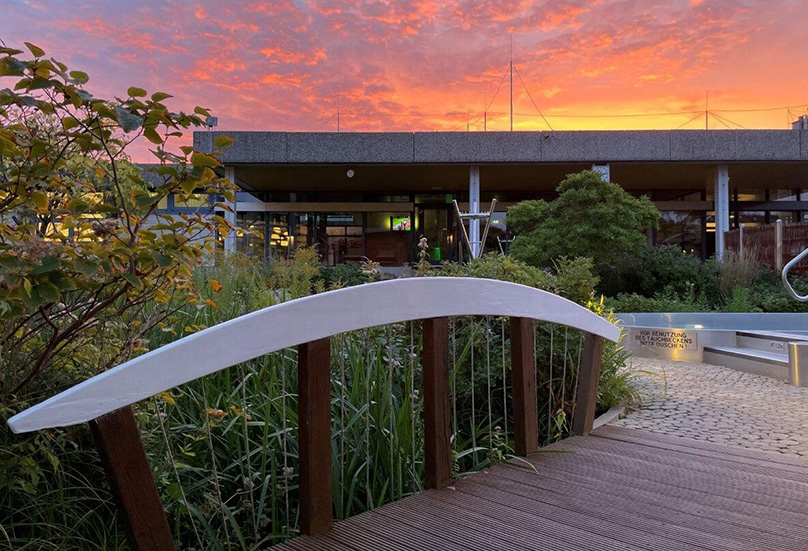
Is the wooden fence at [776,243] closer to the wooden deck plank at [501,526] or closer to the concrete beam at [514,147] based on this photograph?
the concrete beam at [514,147]

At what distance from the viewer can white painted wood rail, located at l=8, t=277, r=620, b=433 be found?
Answer: 116 centimetres

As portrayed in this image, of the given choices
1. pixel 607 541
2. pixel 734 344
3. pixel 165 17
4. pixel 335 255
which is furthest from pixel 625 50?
pixel 335 255

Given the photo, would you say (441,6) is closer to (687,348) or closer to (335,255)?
(687,348)

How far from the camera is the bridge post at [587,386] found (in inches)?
121

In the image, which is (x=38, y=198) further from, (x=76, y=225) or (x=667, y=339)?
(x=667, y=339)

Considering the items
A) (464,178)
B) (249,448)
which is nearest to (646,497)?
(249,448)

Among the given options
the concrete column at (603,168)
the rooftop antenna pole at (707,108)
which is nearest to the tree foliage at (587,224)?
the concrete column at (603,168)

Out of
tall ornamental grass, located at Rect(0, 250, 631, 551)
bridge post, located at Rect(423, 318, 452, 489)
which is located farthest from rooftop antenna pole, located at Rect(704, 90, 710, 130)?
bridge post, located at Rect(423, 318, 452, 489)

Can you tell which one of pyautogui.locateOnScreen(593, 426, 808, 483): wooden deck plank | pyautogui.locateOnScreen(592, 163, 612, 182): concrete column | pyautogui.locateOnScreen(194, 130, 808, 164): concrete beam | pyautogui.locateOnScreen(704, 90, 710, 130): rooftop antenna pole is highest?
pyautogui.locateOnScreen(704, 90, 710, 130): rooftop antenna pole

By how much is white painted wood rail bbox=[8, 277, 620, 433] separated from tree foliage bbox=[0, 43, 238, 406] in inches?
10.3

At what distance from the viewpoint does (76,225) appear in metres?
1.80

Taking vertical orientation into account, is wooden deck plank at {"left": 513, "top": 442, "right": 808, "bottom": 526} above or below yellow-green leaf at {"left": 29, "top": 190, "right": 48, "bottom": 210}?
below

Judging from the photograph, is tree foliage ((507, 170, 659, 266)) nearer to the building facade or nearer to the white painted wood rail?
the building facade

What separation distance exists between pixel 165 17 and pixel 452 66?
702 cm
